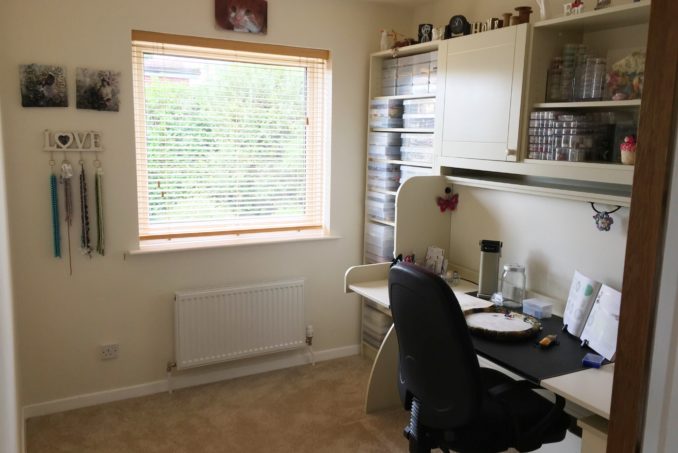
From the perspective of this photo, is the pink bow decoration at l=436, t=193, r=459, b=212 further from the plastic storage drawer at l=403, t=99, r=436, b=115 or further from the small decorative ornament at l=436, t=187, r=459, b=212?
the plastic storage drawer at l=403, t=99, r=436, b=115

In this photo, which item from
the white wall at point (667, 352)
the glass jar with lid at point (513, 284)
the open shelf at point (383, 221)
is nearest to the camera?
the white wall at point (667, 352)

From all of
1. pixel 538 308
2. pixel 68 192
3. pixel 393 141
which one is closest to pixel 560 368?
pixel 538 308

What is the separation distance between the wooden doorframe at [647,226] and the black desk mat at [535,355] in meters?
1.20

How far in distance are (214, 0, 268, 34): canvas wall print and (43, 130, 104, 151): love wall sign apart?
97 centimetres

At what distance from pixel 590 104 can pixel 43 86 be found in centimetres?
259

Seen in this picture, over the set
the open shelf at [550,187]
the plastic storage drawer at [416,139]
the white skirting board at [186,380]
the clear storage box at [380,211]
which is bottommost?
the white skirting board at [186,380]

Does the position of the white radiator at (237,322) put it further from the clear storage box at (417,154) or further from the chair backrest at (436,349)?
the chair backrest at (436,349)

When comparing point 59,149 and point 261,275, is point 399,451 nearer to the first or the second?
point 261,275

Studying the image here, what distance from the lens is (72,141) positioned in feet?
9.48

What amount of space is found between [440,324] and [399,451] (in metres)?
1.18

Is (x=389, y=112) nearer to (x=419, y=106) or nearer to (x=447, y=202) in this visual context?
(x=419, y=106)

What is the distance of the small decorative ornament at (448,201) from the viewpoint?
3240 mm

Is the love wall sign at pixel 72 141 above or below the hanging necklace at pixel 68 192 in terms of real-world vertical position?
above

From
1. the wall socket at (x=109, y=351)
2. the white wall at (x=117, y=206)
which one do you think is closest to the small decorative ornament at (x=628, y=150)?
the white wall at (x=117, y=206)
